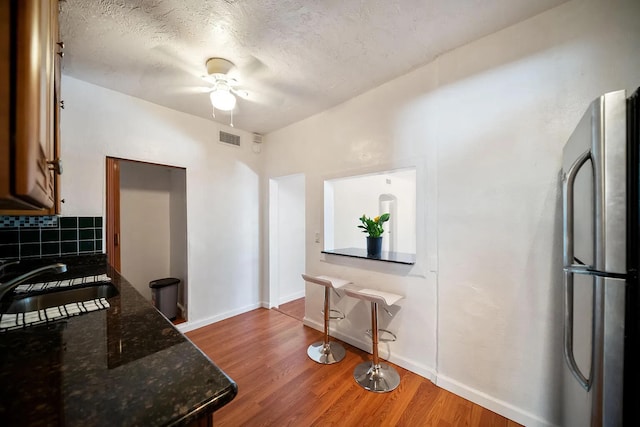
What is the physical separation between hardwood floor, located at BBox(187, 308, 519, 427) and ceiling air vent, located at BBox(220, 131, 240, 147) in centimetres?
250

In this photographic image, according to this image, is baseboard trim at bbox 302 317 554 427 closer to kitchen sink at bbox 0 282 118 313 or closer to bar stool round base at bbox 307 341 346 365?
bar stool round base at bbox 307 341 346 365

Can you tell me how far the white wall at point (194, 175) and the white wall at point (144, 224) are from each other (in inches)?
31.7

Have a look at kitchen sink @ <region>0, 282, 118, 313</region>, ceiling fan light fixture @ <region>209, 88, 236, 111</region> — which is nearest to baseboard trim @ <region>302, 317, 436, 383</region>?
kitchen sink @ <region>0, 282, 118, 313</region>

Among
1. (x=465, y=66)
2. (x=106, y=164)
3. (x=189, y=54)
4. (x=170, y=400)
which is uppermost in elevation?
(x=189, y=54)

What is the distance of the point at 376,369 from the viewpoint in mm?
2004

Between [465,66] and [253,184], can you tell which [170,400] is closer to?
[465,66]

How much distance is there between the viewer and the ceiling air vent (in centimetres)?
317

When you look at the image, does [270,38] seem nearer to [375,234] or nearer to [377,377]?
[375,234]

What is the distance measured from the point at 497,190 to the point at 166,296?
365 cm

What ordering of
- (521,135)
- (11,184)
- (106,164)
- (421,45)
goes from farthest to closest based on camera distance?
(106,164) < (421,45) < (521,135) < (11,184)

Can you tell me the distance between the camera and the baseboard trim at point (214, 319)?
9.16 feet

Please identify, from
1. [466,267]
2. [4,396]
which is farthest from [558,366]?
[4,396]

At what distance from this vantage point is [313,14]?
1453 mm

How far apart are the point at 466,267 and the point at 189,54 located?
2.65 m
